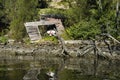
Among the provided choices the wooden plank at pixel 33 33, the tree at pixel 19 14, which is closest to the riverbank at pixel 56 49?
the wooden plank at pixel 33 33

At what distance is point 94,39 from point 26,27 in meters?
9.13

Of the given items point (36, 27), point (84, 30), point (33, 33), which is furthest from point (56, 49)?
point (36, 27)

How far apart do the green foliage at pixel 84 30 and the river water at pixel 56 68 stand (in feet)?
15.1

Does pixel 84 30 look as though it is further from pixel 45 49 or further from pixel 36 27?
pixel 45 49

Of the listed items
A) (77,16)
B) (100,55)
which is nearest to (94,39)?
(100,55)

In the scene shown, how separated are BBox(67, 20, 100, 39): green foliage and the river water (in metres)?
4.59

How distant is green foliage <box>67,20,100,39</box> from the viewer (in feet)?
151

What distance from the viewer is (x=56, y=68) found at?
117 feet

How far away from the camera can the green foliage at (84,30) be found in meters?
46.1

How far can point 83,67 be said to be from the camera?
36.7 m

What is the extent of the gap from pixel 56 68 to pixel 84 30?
12.4 meters

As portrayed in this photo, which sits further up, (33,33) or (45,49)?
(33,33)

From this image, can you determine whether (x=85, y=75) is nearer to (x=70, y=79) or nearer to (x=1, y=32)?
(x=70, y=79)

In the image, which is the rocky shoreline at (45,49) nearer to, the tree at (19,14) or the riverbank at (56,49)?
the riverbank at (56,49)
